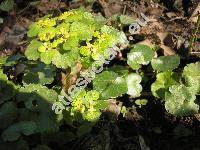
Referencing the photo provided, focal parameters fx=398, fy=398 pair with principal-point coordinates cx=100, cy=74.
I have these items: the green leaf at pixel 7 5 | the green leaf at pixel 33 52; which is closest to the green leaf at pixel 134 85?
the green leaf at pixel 33 52

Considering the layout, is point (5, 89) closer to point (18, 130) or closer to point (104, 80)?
point (18, 130)

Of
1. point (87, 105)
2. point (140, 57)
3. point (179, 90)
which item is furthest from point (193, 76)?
point (87, 105)

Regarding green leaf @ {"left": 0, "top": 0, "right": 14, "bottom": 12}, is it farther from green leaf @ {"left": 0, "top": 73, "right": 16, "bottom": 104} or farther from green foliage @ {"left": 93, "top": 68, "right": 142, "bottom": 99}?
green foliage @ {"left": 93, "top": 68, "right": 142, "bottom": 99}

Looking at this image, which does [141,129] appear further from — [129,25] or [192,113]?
[129,25]

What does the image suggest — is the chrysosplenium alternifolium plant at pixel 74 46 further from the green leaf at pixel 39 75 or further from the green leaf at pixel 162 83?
the green leaf at pixel 162 83

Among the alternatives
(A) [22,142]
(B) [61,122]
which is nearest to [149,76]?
(B) [61,122]

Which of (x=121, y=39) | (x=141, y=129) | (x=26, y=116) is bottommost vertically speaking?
(x=141, y=129)
